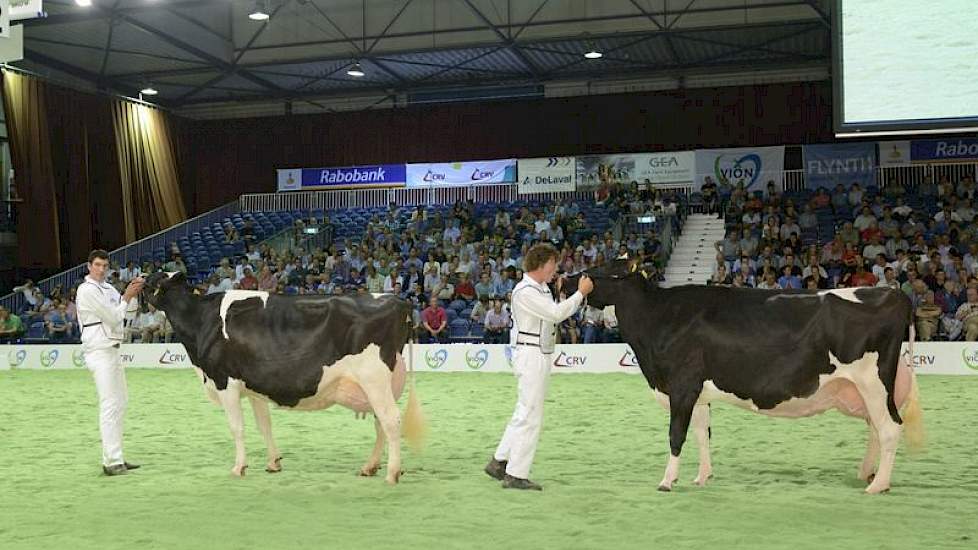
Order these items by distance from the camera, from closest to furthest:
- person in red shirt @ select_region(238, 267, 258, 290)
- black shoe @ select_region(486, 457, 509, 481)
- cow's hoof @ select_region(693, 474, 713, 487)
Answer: cow's hoof @ select_region(693, 474, 713, 487), black shoe @ select_region(486, 457, 509, 481), person in red shirt @ select_region(238, 267, 258, 290)

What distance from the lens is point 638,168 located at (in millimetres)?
27656

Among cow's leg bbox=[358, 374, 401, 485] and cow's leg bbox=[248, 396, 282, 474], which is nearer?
cow's leg bbox=[358, 374, 401, 485]

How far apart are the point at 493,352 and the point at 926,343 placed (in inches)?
283

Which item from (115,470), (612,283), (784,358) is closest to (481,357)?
(115,470)

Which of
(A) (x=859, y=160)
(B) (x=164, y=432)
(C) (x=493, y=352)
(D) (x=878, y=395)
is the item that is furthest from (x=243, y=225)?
(D) (x=878, y=395)

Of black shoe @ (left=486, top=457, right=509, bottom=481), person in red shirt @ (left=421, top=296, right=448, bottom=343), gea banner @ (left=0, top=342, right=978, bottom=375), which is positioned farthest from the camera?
person in red shirt @ (left=421, top=296, right=448, bottom=343)

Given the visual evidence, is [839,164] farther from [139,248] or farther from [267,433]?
[267,433]

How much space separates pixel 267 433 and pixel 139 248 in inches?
899

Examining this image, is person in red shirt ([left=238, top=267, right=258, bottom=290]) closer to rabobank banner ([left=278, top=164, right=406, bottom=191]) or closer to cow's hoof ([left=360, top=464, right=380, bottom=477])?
rabobank banner ([left=278, top=164, right=406, bottom=191])

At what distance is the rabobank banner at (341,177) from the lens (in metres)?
31.0

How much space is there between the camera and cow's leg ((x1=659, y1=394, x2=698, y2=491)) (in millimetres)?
6941

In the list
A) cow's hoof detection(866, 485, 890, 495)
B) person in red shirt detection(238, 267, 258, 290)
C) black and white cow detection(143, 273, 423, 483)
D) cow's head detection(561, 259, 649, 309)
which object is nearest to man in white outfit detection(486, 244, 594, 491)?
cow's head detection(561, 259, 649, 309)

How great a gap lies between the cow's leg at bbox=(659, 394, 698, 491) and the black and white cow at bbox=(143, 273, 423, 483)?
2052 mm

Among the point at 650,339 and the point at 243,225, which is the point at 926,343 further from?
the point at 243,225
